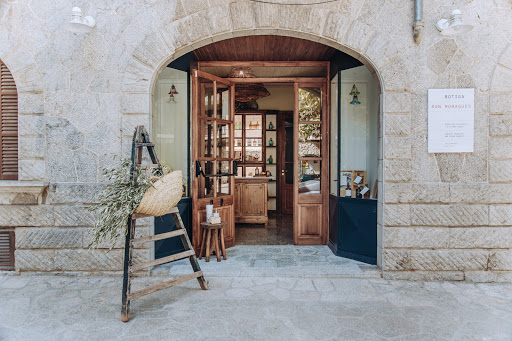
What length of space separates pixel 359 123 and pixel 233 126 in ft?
6.10

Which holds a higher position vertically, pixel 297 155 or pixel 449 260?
pixel 297 155

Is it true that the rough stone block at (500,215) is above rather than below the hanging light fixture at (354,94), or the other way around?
below

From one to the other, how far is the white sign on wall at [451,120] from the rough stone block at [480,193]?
16.7 inches

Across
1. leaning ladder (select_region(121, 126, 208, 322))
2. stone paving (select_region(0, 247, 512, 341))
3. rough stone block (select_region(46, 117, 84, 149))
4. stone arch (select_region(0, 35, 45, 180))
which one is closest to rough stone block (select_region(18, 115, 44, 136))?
stone arch (select_region(0, 35, 45, 180))

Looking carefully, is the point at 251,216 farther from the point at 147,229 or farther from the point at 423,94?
the point at 423,94

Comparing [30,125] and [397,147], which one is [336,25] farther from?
[30,125]

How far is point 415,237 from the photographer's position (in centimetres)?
388

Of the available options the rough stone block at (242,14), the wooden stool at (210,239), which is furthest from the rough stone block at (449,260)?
the rough stone block at (242,14)

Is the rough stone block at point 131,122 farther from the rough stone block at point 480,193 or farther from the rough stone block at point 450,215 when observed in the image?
the rough stone block at point 480,193

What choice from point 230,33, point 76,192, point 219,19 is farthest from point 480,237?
point 76,192

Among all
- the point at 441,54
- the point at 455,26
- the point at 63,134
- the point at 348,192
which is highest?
the point at 455,26

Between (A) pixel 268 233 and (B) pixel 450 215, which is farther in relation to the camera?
(A) pixel 268 233

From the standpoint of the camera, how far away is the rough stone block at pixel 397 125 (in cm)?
386

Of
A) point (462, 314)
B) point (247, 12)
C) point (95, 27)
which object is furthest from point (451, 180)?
point (95, 27)
